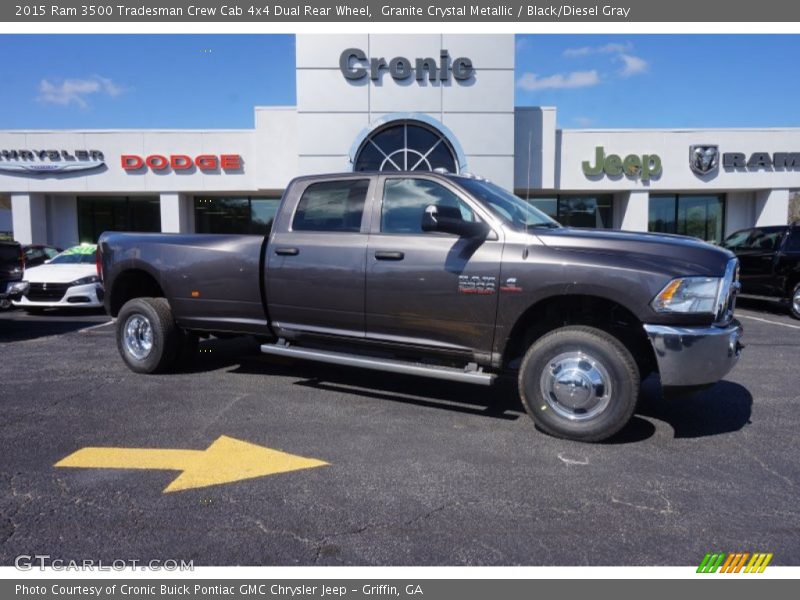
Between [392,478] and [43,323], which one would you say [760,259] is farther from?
[43,323]

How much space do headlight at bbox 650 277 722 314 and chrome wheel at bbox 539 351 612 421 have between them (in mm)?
601

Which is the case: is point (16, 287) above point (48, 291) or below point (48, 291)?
above

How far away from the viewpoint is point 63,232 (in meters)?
24.8

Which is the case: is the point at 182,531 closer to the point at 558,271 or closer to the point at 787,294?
the point at 558,271

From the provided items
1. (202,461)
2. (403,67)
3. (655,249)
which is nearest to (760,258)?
(655,249)

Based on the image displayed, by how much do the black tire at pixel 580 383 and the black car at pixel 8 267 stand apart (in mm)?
8110

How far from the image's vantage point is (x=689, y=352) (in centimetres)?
380

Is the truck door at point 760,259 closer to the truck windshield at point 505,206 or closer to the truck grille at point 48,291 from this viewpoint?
the truck windshield at point 505,206

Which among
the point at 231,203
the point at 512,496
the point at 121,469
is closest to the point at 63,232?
the point at 231,203

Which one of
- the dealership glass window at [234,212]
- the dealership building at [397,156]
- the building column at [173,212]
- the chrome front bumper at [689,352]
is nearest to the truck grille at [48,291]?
the dealership building at [397,156]

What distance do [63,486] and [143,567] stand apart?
117 centimetres

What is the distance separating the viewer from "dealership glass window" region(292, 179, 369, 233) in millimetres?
5137

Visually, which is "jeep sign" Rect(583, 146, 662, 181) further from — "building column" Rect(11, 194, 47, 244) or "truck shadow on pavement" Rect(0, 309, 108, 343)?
"building column" Rect(11, 194, 47, 244)

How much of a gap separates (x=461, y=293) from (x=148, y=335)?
142 inches
